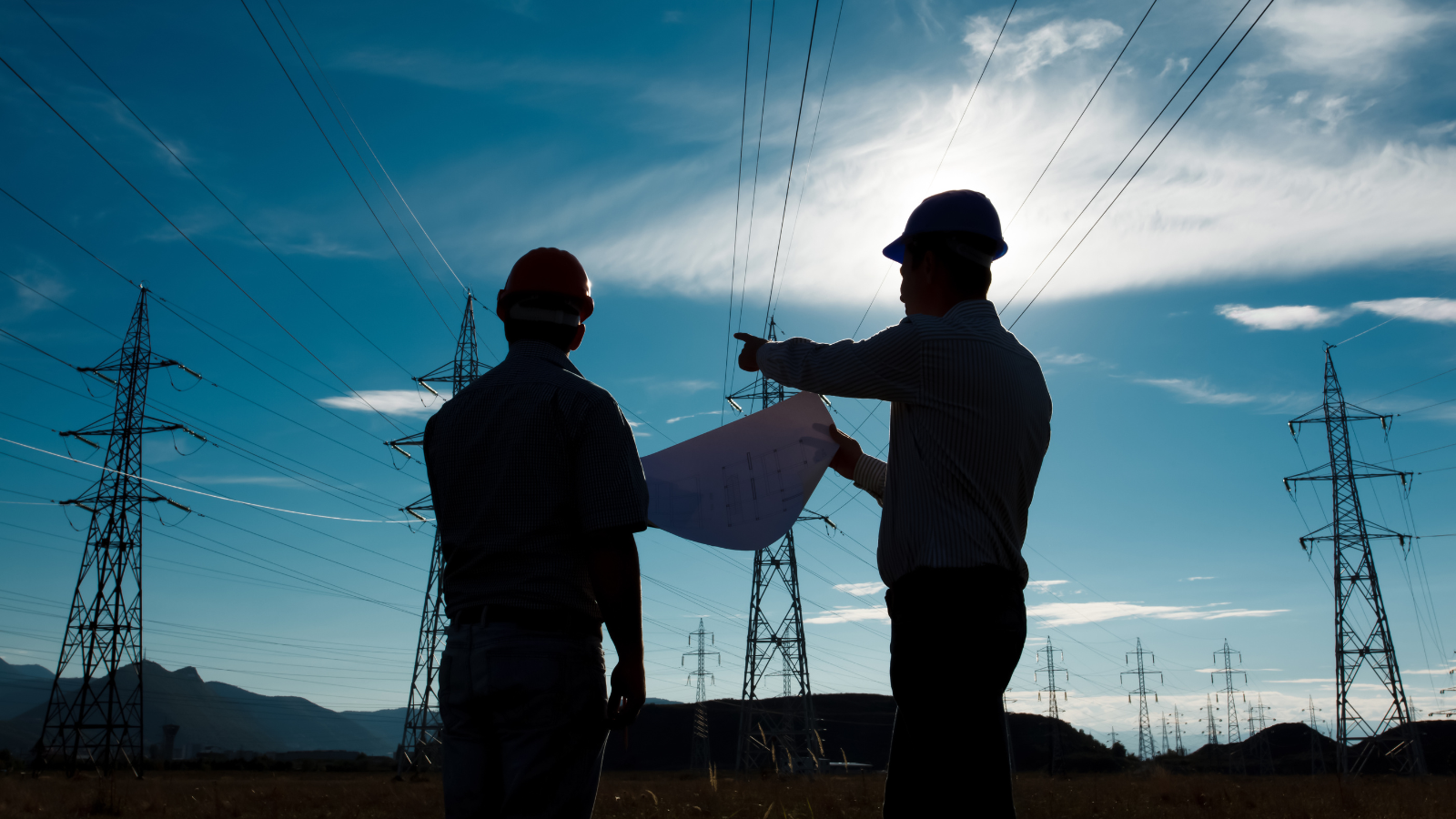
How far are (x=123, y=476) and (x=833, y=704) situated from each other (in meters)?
89.6

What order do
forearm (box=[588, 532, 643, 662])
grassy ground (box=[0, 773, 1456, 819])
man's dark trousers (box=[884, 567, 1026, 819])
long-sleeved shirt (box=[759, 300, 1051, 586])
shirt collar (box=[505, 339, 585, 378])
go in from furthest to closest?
1. grassy ground (box=[0, 773, 1456, 819])
2. shirt collar (box=[505, 339, 585, 378])
3. forearm (box=[588, 532, 643, 662])
4. long-sleeved shirt (box=[759, 300, 1051, 586])
5. man's dark trousers (box=[884, 567, 1026, 819])

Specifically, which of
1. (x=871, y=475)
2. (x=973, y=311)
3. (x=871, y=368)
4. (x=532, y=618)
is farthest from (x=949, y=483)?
(x=532, y=618)

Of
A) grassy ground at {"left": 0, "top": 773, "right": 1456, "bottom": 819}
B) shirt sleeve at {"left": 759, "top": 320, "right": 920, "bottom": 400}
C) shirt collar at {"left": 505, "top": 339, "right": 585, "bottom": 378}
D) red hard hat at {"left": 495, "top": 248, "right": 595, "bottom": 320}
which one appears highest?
red hard hat at {"left": 495, "top": 248, "right": 595, "bottom": 320}

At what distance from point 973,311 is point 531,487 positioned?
128cm

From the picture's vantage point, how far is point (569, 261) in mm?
2834

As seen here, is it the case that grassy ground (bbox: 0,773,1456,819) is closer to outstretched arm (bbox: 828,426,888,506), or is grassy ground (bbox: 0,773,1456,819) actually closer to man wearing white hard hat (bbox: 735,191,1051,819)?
outstretched arm (bbox: 828,426,888,506)

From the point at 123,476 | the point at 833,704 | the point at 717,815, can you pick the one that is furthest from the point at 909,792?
the point at 833,704

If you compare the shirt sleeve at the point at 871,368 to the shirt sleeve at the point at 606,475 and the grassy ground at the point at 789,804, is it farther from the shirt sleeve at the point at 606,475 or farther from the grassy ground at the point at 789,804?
the grassy ground at the point at 789,804

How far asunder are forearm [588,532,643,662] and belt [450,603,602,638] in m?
0.07

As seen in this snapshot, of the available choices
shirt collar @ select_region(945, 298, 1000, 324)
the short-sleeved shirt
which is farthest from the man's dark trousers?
the short-sleeved shirt

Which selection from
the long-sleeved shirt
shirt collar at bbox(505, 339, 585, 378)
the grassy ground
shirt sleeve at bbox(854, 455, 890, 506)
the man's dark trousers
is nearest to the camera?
the man's dark trousers

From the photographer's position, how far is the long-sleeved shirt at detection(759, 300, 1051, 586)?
2.27m

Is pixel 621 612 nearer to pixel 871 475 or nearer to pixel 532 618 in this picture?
pixel 532 618

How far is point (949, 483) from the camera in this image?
2.29m
